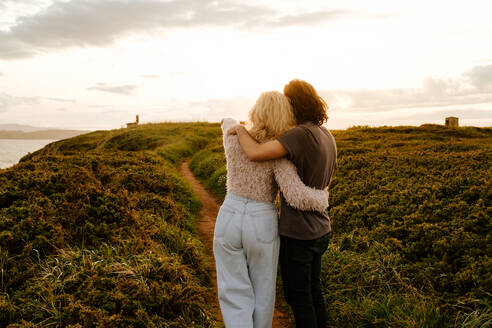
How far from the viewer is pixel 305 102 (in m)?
3.25

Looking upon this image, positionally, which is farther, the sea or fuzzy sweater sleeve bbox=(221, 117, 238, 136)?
the sea

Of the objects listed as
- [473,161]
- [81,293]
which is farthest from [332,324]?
[473,161]

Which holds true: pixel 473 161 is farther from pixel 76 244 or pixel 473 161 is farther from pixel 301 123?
pixel 76 244

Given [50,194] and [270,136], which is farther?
[50,194]

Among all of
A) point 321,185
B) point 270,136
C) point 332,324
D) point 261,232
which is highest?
point 270,136

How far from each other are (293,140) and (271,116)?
1.06ft

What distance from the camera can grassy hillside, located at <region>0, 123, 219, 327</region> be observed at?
4176 mm

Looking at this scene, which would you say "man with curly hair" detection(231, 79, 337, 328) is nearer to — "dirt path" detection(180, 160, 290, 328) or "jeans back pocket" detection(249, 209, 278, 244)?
"jeans back pocket" detection(249, 209, 278, 244)

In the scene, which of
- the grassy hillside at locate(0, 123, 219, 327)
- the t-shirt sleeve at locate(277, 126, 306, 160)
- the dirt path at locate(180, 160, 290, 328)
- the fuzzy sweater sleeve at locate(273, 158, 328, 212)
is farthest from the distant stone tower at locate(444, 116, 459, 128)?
the t-shirt sleeve at locate(277, 126, 306, 160)

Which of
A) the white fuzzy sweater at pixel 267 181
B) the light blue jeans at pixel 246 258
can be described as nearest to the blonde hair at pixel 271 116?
the white fuzzy sweater at pixel 267 181

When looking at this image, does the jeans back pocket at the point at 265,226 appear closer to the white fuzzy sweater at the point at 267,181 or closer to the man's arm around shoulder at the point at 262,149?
the white fuzzy sweater at the point at 267,181

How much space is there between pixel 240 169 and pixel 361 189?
6.38 meters

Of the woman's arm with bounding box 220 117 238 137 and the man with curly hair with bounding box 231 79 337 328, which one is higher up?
the woman's arm with bounding box 220 117 238 137

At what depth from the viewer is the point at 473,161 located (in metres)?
8.87
